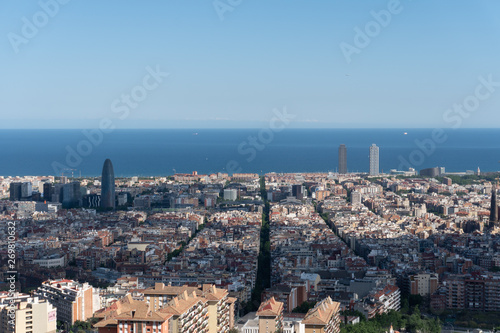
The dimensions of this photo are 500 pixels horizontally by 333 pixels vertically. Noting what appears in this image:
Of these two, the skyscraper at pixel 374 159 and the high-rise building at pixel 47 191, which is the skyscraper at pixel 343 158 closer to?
the skyscraper at pixel 374 159

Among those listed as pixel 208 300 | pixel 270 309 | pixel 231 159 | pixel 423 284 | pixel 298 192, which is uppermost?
pixel 231 159

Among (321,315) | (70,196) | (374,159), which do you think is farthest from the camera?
(374,159)

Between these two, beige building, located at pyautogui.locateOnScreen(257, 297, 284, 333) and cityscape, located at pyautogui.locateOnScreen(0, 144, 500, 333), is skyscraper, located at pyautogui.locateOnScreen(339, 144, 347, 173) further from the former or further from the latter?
beige building, located at pyautogui.locateOnScreen(257, 297, 284, 333)

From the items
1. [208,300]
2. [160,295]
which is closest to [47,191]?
[160,295]

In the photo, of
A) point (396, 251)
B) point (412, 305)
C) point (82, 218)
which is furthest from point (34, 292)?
point (82, 218)

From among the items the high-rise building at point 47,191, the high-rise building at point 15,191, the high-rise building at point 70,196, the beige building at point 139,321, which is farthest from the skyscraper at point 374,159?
the beige building at point 139,321

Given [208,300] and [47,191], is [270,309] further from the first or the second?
[47,191]
